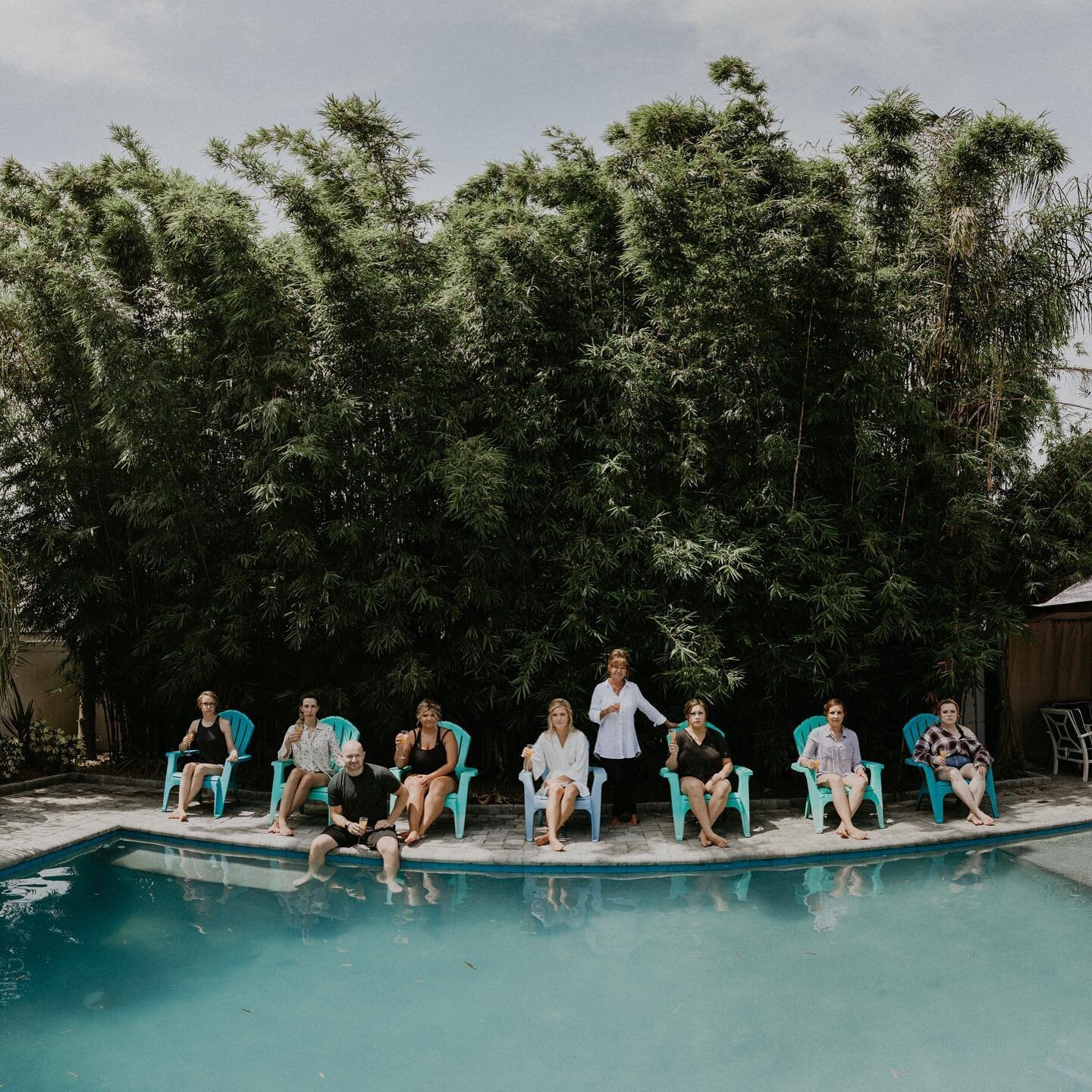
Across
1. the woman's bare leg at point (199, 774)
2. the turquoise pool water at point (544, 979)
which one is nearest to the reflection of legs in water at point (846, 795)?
the turquoise pool water at point (544, 979)

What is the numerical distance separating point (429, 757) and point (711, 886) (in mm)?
1817

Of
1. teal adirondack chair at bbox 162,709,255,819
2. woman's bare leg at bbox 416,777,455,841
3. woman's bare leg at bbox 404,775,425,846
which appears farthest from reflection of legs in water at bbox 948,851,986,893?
teal adirondack chair at bbox 162,709,255,819

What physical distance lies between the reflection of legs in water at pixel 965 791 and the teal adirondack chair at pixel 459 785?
2.94 meters

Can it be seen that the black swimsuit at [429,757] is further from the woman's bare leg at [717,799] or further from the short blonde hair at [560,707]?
the woman's bare leg at [717,799]

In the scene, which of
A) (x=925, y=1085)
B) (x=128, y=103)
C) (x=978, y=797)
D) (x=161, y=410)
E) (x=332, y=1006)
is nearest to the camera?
(x=925, y=1085)

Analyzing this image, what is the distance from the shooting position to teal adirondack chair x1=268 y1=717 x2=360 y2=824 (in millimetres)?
5375

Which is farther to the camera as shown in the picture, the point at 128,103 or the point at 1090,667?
the point at 1090,667

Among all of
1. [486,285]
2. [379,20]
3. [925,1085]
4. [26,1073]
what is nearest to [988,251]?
[486,285]

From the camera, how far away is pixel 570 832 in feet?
17.7

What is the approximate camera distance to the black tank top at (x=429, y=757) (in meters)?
5.37

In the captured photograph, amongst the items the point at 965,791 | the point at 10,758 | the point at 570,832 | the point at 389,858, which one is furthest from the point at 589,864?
the point at 10,758

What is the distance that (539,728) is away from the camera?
5.99 metres

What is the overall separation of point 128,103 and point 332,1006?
20.7 ft

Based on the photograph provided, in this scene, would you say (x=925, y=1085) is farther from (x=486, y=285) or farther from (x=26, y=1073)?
(x=486, y=285)
